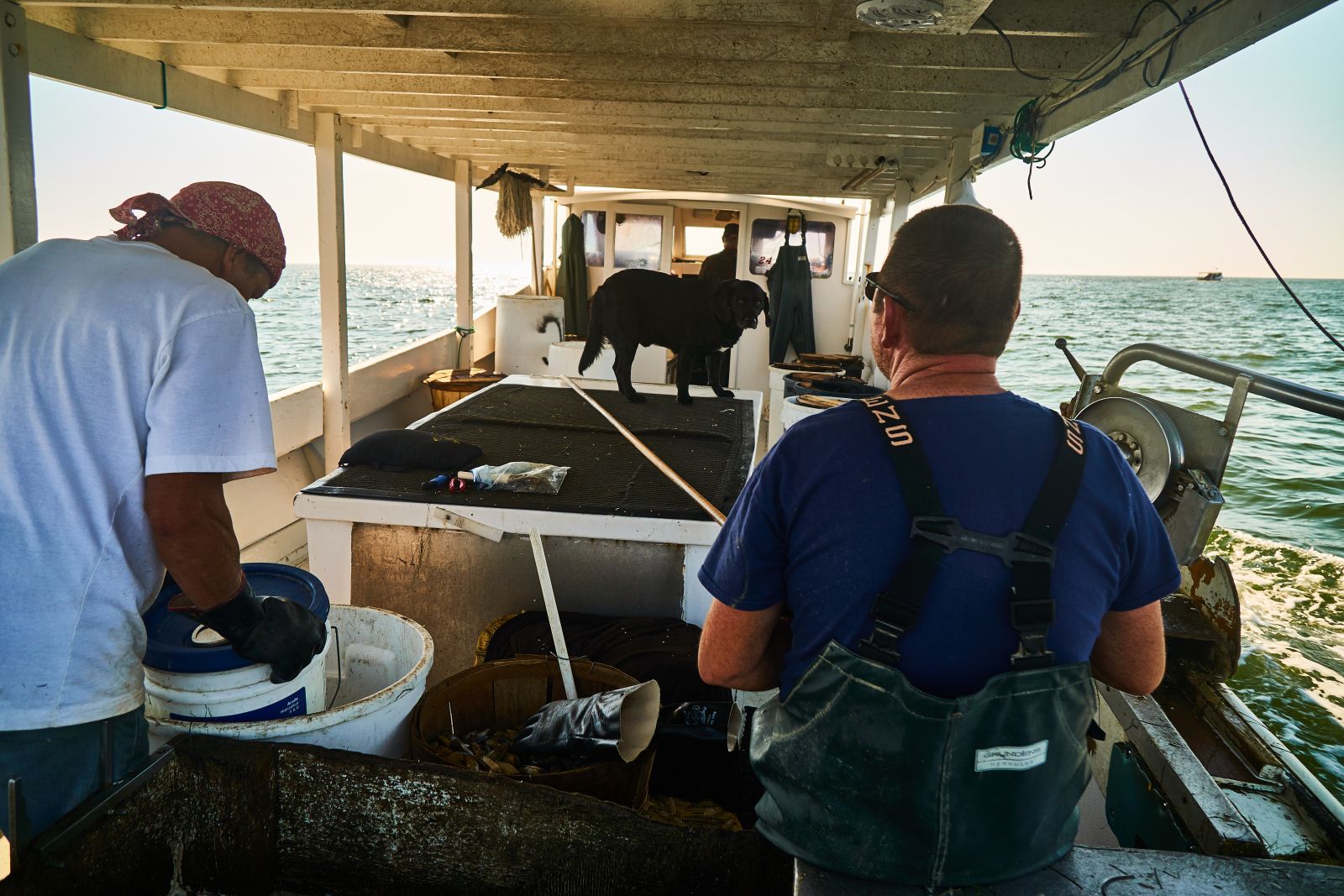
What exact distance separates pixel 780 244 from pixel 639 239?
6.53 ft

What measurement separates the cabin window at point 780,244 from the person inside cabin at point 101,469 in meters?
10.1

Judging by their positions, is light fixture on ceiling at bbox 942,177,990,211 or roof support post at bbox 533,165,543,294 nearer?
light fixture on ceiling at bbox 942,177,990,211

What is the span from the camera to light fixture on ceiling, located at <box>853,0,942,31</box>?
2619 mm

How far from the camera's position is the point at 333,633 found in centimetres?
259

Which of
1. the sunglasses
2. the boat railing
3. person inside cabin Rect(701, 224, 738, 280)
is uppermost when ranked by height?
person inside cabin Rect(701, 224, 738, 280)

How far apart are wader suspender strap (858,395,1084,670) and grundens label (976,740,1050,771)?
0.13 meters

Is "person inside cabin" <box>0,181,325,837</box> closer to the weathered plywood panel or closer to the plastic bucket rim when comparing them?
the plastic bucket rim

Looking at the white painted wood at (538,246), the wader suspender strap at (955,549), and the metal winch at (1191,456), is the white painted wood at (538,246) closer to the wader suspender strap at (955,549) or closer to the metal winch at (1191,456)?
the metal winch at (1191,456)

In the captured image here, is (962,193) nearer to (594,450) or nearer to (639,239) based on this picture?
(594,450)

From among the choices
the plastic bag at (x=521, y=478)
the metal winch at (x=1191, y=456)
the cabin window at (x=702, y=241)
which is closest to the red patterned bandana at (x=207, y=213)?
the plastic bag at (x=521, y=478)

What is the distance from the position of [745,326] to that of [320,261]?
3648 millimetres

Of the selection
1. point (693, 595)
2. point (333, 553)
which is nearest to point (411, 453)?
point (333, 553)

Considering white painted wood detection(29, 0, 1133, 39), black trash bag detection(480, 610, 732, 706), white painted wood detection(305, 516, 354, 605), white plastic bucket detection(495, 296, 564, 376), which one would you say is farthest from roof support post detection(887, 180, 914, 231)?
white painted wood detection(305, 516, 354, 605)

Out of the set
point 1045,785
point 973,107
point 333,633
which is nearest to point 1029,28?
point 973,107
